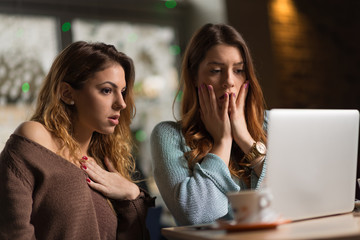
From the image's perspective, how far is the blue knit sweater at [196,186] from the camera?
1455 mm

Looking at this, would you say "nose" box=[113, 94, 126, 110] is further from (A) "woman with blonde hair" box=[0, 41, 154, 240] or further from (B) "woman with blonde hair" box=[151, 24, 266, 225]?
(B) "woman with blonde hair" box=[151, 24, 266, 225]

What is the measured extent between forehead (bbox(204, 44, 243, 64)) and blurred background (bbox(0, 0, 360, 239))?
6.92 feet

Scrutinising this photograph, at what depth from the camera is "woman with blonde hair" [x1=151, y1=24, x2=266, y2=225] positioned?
4.86ft

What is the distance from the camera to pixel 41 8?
3.81 meters

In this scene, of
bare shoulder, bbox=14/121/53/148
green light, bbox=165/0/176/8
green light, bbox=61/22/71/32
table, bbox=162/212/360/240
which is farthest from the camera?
green light, bbox=165/0/176/8

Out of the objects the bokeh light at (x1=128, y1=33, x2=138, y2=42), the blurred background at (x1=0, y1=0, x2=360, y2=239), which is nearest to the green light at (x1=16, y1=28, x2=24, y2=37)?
the blurred background at (x1=0, y1=0, x2=360, y2=239)

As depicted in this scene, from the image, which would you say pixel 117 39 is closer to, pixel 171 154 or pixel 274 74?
pixel 274 74

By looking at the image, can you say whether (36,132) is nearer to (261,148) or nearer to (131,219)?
(131,219)

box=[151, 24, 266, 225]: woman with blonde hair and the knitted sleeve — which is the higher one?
box=[151, 24, 266, 225]: woman with blonde hair

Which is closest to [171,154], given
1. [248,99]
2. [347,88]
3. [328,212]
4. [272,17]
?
[248,99]

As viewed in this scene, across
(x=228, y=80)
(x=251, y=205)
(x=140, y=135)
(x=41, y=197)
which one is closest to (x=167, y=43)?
(x=140, y=135)

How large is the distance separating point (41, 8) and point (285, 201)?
3.20 meters

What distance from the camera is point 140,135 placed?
4176 mm

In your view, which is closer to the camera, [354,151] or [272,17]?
[354,151]
